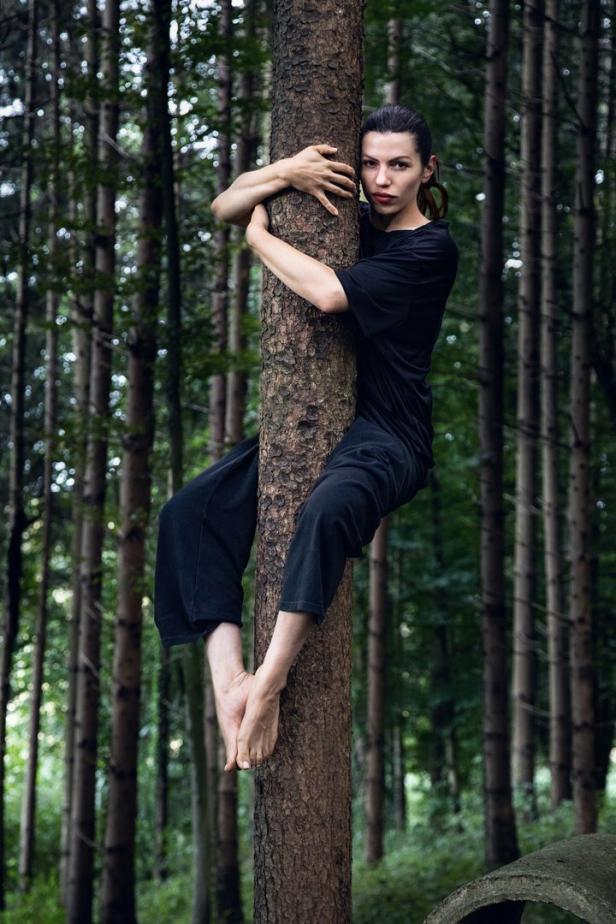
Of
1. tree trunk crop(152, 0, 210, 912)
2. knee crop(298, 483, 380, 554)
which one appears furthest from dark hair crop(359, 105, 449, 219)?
tree trunk crop(152, 0, 210, 912)

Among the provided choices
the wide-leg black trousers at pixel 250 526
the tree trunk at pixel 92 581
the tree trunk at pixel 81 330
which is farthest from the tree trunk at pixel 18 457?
the wide-leg black trousers at pixel 250 526

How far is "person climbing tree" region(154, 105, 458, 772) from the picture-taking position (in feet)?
11.2

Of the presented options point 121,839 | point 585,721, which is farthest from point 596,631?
point 121,839

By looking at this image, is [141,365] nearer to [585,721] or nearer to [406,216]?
[585,721]

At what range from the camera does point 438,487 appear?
56.4 feet

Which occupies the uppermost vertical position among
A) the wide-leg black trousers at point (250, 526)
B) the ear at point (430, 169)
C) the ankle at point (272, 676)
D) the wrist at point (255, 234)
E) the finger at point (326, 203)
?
the ear at point (430, 169)

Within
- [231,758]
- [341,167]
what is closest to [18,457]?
[341,167]

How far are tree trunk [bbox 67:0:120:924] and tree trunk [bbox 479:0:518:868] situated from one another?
324 centimetres

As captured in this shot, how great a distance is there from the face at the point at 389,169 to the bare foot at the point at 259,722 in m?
1.70

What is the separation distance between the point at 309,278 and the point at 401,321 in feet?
1.36

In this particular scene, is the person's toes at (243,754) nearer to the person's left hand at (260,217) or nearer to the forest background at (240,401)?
the person's left hand at (260,217)

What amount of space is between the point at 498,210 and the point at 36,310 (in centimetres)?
910

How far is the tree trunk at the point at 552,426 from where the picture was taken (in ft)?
34.6

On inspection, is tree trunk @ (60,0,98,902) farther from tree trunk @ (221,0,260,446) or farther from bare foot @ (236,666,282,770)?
bare foot @ (236,666,282,770)
